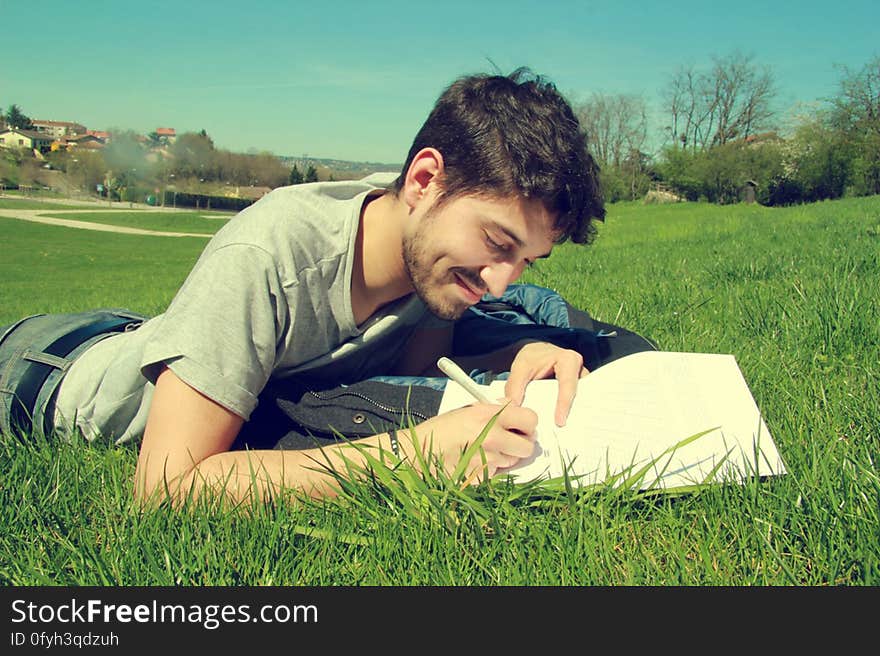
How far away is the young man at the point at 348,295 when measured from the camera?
1.57m

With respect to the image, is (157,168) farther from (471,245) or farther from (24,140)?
(471,245)

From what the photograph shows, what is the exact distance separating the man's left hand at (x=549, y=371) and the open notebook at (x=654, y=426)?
0.03m

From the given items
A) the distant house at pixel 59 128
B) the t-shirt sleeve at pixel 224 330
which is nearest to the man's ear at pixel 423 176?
the t-shirt sleeve at pixel 224 330

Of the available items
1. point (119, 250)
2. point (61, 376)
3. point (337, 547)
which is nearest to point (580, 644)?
point (337, 547)

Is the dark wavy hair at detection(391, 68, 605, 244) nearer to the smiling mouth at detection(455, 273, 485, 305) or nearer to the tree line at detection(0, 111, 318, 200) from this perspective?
the smiling mouth at detection(455, 273, 485, 305)

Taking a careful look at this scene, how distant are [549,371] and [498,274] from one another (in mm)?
396

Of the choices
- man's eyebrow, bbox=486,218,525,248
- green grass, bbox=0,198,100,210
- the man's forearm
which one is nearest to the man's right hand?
the man's forearm

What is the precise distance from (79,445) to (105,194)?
85.8 metres

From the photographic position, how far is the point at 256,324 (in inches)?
65.6

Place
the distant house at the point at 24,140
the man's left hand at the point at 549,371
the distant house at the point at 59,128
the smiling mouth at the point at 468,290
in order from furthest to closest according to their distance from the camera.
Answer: the distant house at the point at 59,128, the distant house at the point at 24,140, the smiling mouth at the point at 468,290, the man's left hand at the point at 549,371

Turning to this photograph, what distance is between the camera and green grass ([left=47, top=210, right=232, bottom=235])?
2428 inches

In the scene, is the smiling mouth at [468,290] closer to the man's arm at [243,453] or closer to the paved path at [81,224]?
the man's arm at [243,453]

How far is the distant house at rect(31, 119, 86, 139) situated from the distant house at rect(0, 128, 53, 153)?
1558cm

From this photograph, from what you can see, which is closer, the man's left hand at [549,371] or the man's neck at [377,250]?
the man's left hand at [549,371]
